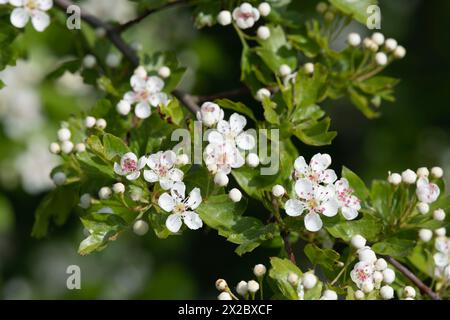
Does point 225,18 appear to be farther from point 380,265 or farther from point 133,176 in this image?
point 380,265

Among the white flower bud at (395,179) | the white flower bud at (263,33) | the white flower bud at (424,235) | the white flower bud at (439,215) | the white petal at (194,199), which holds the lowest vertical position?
the white flower bud at (424,235)

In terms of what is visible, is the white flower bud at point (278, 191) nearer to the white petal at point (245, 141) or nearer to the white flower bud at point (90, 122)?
the white petal at point (245, 141)

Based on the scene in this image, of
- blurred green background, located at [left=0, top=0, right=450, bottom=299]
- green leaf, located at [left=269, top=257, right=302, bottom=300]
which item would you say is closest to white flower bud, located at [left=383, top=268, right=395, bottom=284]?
green leaf, located at [left=269, top=257, right=302, bottom=300]

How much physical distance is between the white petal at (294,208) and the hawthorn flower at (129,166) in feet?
1.18

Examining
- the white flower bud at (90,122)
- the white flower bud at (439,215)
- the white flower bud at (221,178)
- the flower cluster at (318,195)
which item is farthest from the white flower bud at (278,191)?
the white flower bud at (90,122)

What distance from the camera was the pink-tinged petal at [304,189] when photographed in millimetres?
2104

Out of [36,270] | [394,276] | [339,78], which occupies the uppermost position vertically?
[339,78]

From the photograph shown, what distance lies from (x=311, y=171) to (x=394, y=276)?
0.35 meters

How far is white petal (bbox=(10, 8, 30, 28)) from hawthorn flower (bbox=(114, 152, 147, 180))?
60 centimetres

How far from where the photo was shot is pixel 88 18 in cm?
280

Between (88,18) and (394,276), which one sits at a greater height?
(88,18)

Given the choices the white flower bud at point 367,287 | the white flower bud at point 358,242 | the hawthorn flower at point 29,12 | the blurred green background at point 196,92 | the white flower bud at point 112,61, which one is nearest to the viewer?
the white flower bud at point 367,287

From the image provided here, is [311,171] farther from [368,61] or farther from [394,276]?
[368,61]
